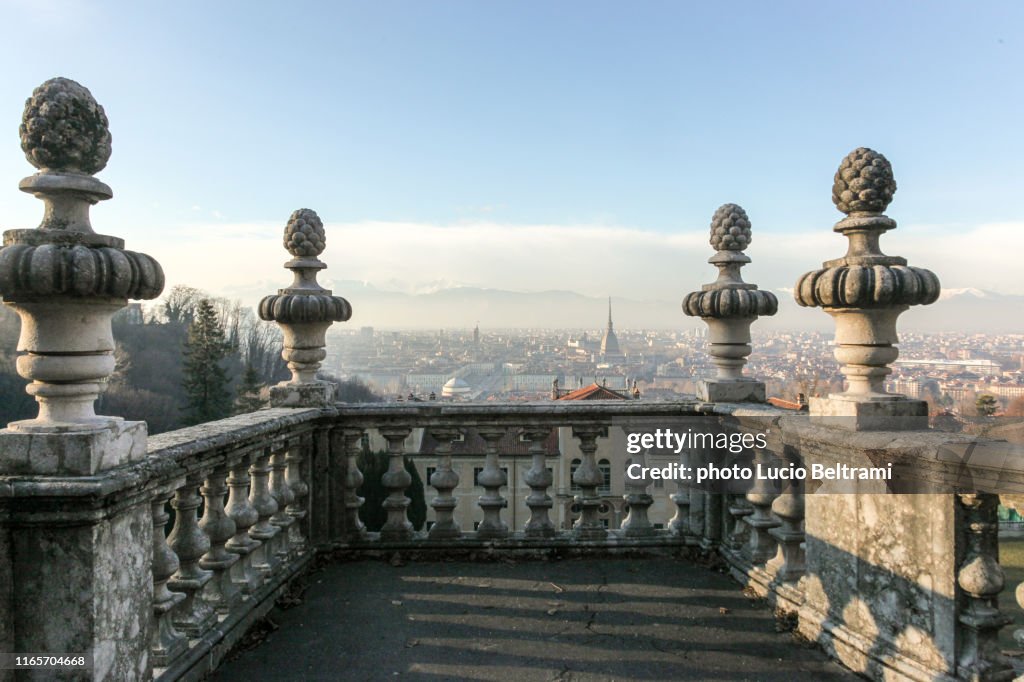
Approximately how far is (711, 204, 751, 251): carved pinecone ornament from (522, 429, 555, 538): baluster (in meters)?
1.99

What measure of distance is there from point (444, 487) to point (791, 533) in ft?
8.07

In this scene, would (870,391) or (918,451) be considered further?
(870,391)

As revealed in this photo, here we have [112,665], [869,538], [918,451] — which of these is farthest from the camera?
[869,538]

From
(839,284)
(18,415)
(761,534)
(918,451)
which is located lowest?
(18,415)

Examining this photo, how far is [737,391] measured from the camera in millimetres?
5305

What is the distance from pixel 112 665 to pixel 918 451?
3.35m

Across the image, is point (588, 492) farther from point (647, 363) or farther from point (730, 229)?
point (647, 363)

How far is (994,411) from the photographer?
3.39 meters

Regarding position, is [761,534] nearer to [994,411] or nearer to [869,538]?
[869,538]

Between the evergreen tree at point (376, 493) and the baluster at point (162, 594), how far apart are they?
12239mm

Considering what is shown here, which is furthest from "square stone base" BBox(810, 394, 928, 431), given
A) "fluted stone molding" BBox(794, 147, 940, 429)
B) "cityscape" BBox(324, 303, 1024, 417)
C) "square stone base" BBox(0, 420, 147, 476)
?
"square stone base" BBox(0, 420, 147, 476)

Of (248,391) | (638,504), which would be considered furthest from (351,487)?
(248,391)

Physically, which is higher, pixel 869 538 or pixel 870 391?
pixel 870 391

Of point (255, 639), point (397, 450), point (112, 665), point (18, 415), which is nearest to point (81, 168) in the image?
point (112, 665)
